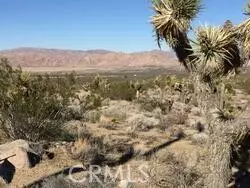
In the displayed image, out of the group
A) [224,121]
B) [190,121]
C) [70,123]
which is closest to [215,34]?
[224,121]

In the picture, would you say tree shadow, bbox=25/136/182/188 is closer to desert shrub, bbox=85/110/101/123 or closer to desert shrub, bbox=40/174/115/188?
desert shrub, bbox=40/174/115/188

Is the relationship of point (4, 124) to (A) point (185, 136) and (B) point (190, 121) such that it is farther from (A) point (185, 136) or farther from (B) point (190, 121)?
(B) point (190, 121)

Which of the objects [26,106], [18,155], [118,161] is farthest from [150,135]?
[18,155]

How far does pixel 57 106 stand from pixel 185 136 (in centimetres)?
469

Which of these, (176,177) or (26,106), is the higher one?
(26,106)

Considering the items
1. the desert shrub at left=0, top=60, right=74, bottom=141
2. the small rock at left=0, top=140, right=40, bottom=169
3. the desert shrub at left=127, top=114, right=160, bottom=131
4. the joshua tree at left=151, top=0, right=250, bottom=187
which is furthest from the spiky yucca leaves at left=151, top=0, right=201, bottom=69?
the desert shrub at left=127, top=114, right=160, bottom=131

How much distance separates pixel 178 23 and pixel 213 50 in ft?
2.67

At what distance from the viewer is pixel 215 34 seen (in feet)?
28.7

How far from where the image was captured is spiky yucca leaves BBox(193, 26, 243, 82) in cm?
852

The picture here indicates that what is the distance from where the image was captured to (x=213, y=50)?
8656 mm

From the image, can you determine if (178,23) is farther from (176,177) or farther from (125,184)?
(125,184)

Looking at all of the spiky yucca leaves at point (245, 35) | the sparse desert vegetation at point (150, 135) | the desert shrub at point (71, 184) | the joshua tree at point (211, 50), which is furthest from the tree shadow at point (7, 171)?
the spiky yucca leaves at point (245, 35)

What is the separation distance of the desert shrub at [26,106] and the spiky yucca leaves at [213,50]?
545 cm

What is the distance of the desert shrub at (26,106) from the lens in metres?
12.3
